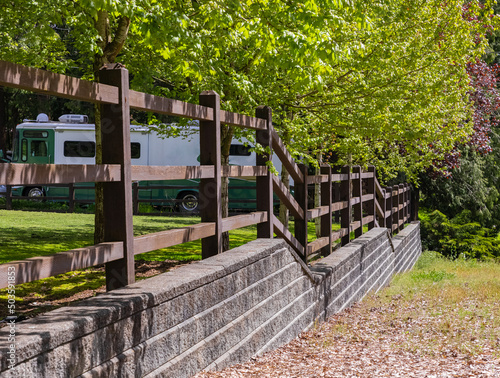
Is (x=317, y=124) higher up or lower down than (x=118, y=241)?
higher up

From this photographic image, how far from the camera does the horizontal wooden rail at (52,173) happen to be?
133 inches

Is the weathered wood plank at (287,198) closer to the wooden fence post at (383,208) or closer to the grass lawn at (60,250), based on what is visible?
the grass lawn at (60,250)

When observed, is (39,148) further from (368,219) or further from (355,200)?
(355,200)

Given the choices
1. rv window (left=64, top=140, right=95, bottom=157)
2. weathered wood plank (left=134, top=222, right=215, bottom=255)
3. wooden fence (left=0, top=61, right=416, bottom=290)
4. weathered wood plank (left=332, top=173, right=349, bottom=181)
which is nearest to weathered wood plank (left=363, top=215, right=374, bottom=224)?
weathered wood plank (left=332, top=173, right=349, bottom=181)

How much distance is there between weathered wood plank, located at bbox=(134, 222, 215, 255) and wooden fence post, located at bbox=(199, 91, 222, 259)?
11cm

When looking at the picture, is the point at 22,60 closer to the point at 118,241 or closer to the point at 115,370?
the point at 118,241

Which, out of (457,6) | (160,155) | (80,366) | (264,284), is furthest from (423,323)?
(160,155)

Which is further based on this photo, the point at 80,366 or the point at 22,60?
the point at 22,60

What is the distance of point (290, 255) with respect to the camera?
7008mm

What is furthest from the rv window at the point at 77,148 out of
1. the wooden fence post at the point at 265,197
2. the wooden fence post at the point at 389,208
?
the wooden fence post at the point at 265,197

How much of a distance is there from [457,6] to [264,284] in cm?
1057

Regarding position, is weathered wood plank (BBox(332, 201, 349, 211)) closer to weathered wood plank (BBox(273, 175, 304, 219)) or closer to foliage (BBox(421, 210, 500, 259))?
weathered wood plank (BBox(273, 175, 304, 219))

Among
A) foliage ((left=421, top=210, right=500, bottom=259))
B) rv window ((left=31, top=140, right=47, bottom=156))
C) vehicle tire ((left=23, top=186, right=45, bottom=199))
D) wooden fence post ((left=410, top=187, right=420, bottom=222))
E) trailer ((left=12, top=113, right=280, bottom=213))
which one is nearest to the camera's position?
foliage ((left=421, top=210, right=500, bottom=259))

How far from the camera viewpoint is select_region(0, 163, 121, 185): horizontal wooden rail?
11.1ft
